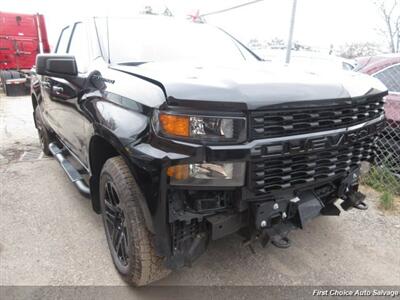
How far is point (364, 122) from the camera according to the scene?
7.81 feet

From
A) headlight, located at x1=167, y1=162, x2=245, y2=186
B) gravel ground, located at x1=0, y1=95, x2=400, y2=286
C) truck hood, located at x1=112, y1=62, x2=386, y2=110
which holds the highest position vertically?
truck hood, located at x1=112, y1=62, x2=386, y2=110

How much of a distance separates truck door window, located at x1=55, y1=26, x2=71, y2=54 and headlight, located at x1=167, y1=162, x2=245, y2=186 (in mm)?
2729

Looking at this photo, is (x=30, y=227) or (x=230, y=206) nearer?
(x=230, y=206)

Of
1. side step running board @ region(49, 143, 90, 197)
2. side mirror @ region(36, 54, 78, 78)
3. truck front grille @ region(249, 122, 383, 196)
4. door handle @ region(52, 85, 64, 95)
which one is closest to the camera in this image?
truck front grille @ region(249, 122, 383, 196)

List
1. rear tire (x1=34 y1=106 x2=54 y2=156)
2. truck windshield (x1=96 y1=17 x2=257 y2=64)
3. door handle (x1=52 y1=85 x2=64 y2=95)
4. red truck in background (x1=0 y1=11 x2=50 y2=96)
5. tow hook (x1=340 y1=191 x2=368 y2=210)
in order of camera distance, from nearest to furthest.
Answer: tow hook (x1=340 y1=191 x2=368 y2=210), truck windshield (x1=96 y1=17 x2=257 y2=64), door handle (x1=52 y1=85 x2=64 y2=95), rear tire (x1=34 y1=106 x2=54 y2=156), red truck in background (x1=0 y1=11 x2=50 y2=96)

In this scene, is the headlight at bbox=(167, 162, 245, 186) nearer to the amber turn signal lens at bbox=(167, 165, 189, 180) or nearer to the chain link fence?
the amber turn signal lens at bbox=(167, 165, 189, 180)

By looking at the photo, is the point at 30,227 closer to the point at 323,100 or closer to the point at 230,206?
the point at 230,206

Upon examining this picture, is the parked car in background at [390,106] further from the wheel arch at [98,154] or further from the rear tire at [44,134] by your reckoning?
the rear tire at [44,134]

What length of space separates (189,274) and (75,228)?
124 cm

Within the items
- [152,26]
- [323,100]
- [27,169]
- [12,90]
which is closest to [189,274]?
[323,100]

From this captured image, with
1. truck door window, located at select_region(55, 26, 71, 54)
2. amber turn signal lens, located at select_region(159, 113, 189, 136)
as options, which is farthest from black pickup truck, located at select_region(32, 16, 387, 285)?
truck door window, located at select_region(55, 26, 71, 54)

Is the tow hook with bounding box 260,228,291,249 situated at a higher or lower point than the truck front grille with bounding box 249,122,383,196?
lower

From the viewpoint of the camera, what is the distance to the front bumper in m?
1.79

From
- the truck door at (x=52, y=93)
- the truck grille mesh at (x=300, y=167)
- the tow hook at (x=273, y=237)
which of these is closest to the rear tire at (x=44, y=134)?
the truck door at (x=52, y=93)
